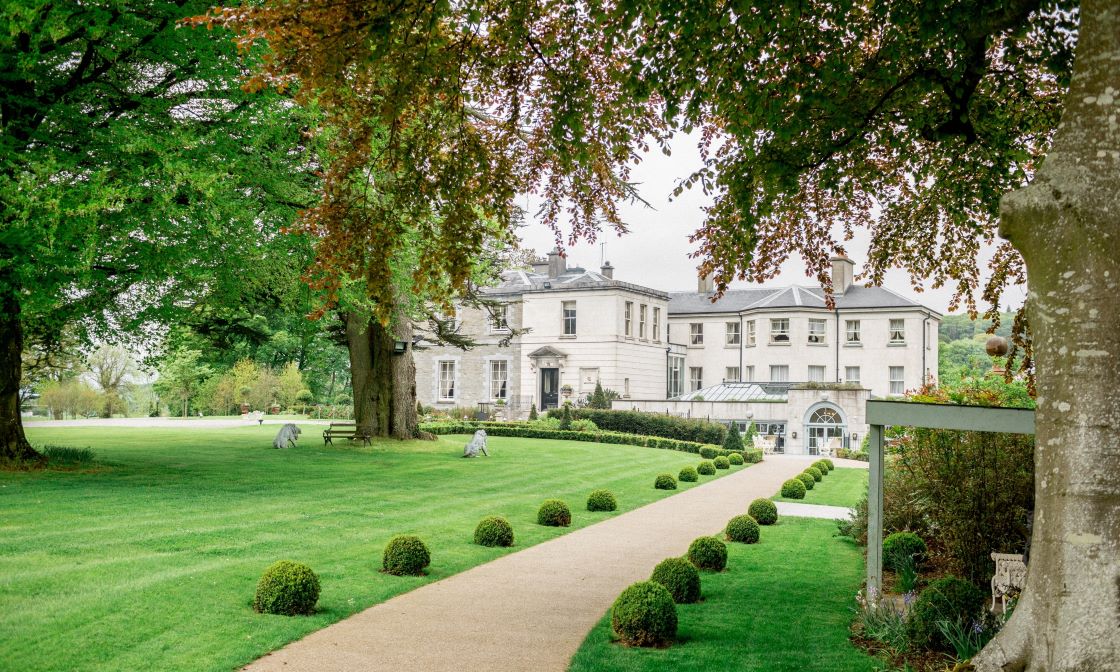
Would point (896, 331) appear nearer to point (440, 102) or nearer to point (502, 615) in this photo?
point (440, 102)

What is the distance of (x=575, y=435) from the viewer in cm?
3531

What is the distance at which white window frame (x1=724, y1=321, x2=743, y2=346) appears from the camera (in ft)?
170

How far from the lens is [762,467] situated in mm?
29359

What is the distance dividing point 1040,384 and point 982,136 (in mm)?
5433

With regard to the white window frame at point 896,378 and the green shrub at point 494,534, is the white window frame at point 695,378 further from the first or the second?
the green shrub at point 494,534

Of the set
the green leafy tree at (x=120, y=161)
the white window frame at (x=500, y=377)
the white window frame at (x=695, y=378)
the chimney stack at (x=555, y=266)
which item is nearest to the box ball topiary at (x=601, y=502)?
the green leafy tree at (x=120, y=161)

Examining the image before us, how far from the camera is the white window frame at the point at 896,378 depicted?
47844 millimetres

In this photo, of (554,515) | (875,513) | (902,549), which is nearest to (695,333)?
(554,515)

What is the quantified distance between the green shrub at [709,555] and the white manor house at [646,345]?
3351 cm

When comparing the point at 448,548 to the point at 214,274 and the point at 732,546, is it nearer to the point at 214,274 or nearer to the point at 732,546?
the point at 732,546

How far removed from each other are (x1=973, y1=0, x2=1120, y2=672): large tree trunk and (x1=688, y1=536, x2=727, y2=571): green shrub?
5.90 meters

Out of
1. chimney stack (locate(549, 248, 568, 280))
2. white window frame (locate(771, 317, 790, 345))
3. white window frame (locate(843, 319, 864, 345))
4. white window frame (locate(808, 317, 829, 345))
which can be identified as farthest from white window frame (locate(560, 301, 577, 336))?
Answer: white window frame (locate(843, 319, 864, 345))

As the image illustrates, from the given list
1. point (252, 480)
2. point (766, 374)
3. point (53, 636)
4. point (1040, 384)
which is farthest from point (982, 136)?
point (766, 374)

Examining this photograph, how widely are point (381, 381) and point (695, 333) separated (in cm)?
2990
